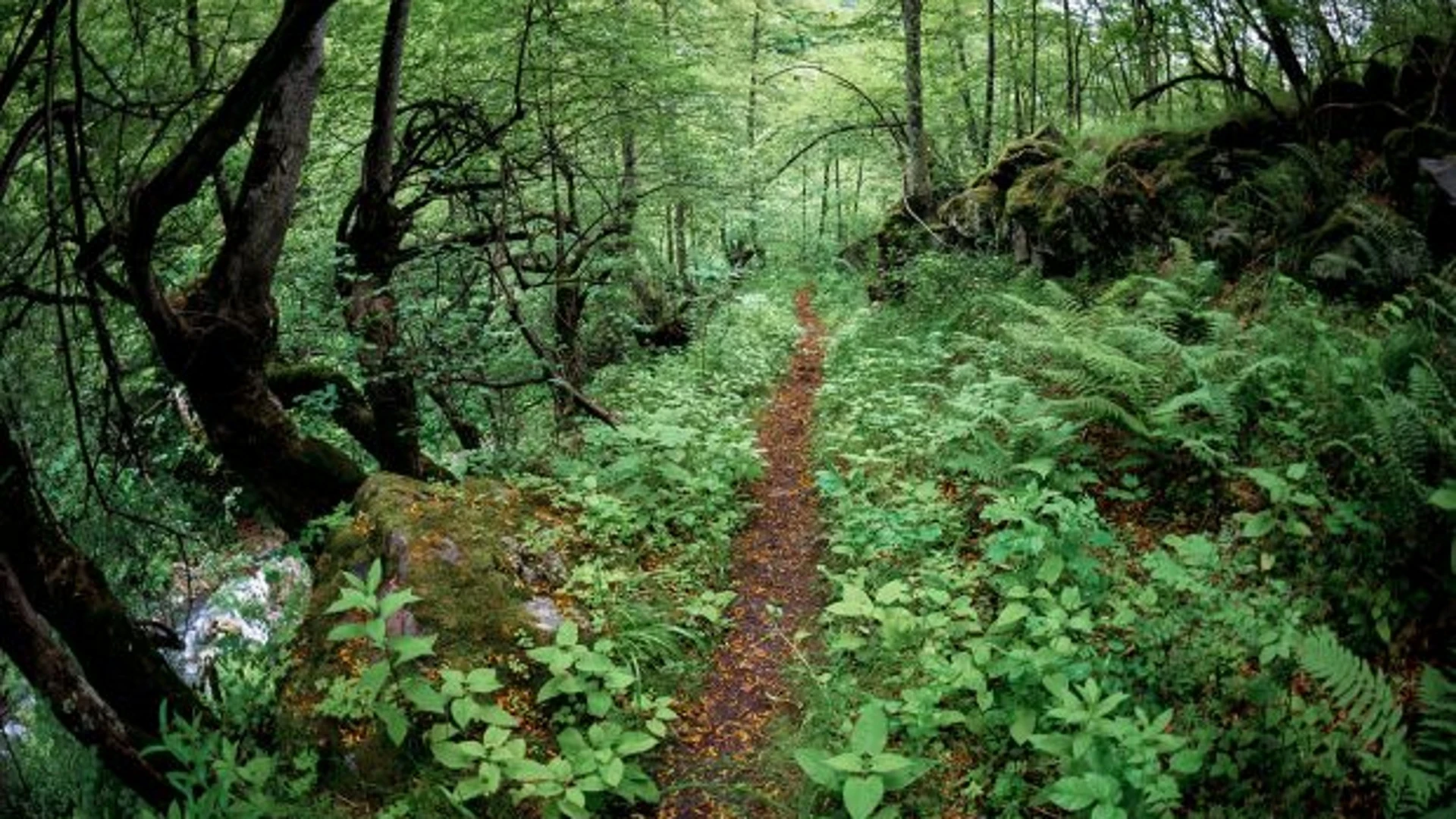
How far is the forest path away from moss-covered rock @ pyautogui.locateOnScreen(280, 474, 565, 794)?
1.00 m

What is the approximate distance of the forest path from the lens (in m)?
3.86

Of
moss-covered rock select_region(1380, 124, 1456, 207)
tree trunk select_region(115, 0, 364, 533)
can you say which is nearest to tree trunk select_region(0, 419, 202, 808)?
tree trunk select_region(115, 0, 364, 533)

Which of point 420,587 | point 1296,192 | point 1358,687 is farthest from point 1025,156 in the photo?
point 420,587

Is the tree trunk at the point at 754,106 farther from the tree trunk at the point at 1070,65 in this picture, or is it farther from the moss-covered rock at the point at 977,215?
the tree trunk at the point at 1070,65

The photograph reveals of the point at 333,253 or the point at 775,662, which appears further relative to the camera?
the point at 333,253

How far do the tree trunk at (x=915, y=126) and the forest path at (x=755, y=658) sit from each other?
7.96 m

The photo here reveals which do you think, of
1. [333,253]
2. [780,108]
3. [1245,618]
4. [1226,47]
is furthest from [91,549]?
[780,108]

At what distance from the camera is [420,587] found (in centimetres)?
449

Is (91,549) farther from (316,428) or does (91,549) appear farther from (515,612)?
(515,612)

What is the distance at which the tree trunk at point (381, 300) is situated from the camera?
655 cm

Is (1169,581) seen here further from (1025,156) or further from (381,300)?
(1025,156)

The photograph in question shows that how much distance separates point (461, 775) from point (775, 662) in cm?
185

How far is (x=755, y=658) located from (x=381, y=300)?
4.38m

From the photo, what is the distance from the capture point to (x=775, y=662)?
4.87 meters
